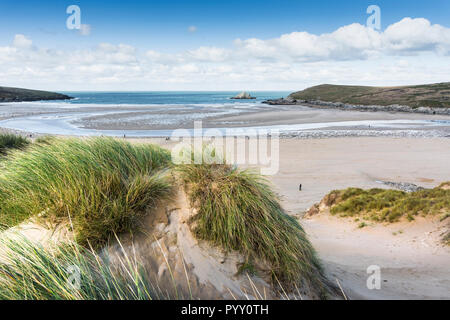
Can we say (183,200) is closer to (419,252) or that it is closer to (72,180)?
(72,180)

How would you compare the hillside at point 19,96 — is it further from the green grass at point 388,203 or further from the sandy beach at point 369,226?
the green grass at point 388,203

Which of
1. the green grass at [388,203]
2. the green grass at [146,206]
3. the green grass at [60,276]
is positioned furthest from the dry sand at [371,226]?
the green grass at [60,276]

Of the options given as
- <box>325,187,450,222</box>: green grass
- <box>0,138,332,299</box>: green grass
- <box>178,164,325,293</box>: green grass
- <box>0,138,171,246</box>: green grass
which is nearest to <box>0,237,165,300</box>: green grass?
<box>0,138,332,299</box>: green grass

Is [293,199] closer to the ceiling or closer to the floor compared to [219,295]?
closer to the floor

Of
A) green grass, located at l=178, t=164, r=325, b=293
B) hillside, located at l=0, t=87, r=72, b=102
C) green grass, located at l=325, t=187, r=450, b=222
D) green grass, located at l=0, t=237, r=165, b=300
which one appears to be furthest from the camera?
hillside, located at l=0, t=87, r=72, b=102

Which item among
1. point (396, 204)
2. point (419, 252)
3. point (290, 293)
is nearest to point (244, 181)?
point (290, 293)

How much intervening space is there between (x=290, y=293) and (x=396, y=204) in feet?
29.1

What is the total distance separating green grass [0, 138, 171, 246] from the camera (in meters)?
3.74

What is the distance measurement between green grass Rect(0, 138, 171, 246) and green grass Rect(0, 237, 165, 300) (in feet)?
1.31

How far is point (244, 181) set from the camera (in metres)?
4.42

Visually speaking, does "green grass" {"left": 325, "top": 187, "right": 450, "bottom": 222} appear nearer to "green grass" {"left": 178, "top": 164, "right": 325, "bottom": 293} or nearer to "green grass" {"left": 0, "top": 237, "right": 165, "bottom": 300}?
"green grass" {"left": 178, "top": 164, "right": 325, "bottom": 293}

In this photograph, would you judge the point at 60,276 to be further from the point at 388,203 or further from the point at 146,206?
the point at 388,203
